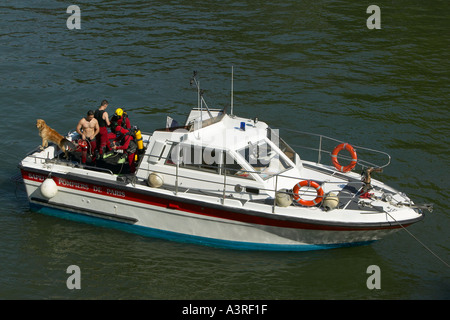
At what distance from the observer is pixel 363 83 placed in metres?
22.6

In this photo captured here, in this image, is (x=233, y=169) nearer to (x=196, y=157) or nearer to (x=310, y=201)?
(x=196, y=157)

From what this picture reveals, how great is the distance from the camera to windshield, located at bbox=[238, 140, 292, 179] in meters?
12.8

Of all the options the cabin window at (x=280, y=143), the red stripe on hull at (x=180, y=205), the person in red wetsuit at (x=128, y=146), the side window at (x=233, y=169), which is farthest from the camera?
the person in red wetsuit at (x=128, y=146)

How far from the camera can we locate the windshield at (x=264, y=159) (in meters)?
12.8

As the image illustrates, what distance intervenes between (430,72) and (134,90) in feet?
40.9

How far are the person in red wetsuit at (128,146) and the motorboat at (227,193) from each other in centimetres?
17

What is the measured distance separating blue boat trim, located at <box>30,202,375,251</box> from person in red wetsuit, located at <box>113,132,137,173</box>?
1448 mm

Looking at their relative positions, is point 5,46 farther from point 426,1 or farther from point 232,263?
point 426,1

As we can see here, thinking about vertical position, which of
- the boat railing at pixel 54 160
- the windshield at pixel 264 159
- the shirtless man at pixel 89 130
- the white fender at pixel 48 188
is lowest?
the white fender at pixel 48 188

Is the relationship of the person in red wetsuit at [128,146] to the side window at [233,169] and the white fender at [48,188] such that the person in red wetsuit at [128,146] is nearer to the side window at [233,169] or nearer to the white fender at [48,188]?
the white fender at [48,188]

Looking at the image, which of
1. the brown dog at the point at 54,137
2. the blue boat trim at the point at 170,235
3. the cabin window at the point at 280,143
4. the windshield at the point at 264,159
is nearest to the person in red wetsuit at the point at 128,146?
the brown dog at the point at 54,137

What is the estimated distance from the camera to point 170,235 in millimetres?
13367

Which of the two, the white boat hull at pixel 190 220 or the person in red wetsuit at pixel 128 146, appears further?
the person in red wetsuit at pixel 128 146

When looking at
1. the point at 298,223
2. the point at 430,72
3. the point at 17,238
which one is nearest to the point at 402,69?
the point at 430,72
